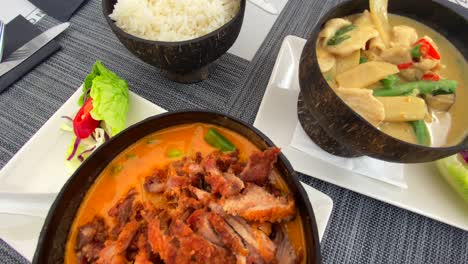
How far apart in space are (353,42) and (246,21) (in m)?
0.71

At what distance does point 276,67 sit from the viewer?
1374mm

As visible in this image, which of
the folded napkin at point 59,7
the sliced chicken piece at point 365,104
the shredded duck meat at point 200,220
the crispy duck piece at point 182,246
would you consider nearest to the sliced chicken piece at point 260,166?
the shredded duck meat at point 200,220

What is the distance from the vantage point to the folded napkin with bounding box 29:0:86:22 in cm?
164

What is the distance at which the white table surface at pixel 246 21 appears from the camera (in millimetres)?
1584

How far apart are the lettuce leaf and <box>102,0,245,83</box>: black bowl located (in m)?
0.14

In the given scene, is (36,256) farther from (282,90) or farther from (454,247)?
(454,247)

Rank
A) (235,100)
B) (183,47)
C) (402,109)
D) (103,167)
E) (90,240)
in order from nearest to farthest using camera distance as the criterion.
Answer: (90,240)
(103,167)
(402,109)
(183,47)
(235,100)

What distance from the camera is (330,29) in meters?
1.10

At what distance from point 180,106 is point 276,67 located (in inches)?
16.9

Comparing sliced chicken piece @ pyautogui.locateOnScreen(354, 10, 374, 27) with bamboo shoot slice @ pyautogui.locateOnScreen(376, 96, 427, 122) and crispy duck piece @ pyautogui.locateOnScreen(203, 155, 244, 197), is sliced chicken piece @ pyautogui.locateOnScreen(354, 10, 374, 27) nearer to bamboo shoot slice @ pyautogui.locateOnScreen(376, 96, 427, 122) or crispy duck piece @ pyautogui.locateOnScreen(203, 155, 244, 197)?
bamboo shoot slice @ pyautogui.locateOnScreen(376, 96, 427, 122)

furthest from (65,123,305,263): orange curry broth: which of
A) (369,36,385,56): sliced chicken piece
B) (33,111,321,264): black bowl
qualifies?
(369,36,385,56): sliced chicken piece

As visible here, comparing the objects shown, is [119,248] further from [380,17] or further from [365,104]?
[380,17]

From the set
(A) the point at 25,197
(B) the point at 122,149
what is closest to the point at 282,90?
(B) the point at 122,149

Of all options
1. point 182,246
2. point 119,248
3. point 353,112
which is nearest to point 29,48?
point 119,248
